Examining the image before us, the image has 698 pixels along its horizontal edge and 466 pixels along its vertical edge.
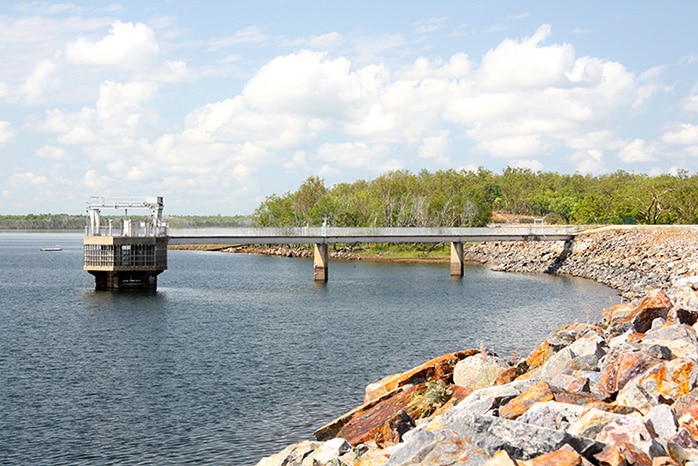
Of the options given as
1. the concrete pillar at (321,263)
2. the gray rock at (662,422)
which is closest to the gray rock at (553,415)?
the gray rock at (662,422)

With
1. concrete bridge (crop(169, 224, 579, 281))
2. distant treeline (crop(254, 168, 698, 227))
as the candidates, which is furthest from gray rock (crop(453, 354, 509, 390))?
distant treeline (crop(254, 168, 698, 227))

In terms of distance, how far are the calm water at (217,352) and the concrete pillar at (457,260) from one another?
10.2 m

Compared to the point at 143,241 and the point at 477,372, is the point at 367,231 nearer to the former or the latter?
the point at 143,241

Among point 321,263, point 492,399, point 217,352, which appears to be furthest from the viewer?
point 321,263

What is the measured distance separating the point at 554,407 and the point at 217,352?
2375 cm

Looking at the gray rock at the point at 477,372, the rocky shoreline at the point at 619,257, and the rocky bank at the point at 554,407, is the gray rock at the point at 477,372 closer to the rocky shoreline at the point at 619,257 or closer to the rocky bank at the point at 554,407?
the rocky bank at the point at 554,407

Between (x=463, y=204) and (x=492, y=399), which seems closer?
(x=492, y=399)

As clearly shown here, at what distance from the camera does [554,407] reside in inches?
488

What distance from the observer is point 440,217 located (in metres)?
139

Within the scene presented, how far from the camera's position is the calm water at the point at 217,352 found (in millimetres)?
21297

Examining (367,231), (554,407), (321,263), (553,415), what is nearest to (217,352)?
(554,407)

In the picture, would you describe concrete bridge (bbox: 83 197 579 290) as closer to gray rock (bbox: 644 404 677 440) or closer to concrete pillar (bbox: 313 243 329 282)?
concrete pillar (bbox: 313 243 329 282)

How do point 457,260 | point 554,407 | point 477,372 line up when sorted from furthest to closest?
point 457,260, point 477,372, point 554,407

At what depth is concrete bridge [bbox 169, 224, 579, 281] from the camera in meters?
69.9
